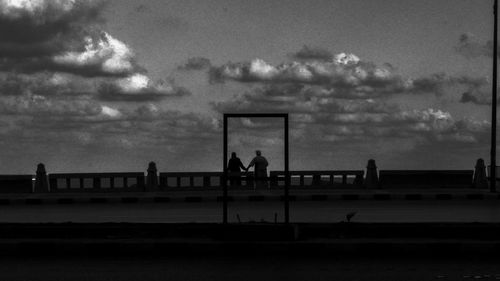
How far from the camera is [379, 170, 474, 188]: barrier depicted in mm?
34594

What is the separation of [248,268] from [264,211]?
40.8 ft

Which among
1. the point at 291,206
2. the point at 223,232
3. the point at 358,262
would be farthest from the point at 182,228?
the point at 291,206

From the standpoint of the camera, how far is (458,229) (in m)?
14.1

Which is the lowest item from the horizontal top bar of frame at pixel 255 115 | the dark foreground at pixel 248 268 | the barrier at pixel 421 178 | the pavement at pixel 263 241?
the dark foreground at pixel 248 268

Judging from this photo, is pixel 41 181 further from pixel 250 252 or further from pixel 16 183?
pixel 250 252

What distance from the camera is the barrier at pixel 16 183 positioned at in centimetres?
3331

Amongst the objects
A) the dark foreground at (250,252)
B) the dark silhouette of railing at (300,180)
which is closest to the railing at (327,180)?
the dark silhouette of railing at (300,180)

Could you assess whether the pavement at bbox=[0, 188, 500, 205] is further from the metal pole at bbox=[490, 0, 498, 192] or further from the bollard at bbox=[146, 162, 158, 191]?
the bollard at bbox=[146, 162, 158, 191]

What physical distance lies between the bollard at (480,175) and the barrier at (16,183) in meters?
17.3

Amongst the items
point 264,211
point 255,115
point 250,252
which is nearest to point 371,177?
point 264,211

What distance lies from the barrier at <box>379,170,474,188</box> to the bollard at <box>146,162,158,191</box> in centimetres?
879

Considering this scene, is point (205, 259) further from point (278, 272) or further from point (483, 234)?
point (483, 234)

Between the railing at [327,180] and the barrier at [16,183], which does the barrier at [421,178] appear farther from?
the barrier at [16,183]

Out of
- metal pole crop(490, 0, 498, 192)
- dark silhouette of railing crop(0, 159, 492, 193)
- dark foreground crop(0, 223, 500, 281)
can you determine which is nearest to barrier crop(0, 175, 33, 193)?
dark silhouette of railing crop(0, 159, 492, 193)
